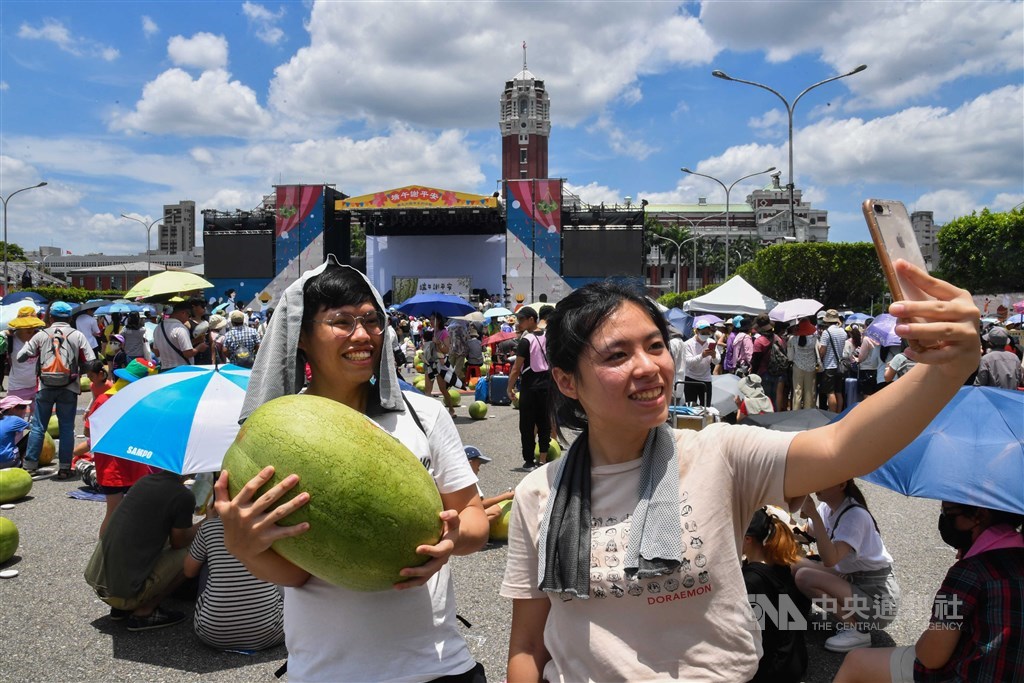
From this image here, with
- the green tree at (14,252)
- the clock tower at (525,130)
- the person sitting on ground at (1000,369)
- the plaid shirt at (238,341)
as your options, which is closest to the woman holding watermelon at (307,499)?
the person sitting on ground at (1000,369)

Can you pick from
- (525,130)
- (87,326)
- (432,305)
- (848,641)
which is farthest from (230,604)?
(525,130)

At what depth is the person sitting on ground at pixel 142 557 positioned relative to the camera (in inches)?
169

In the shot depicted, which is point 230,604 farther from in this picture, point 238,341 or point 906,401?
point 238,341

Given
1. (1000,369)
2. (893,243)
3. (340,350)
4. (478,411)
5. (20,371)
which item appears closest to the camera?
(893,243)

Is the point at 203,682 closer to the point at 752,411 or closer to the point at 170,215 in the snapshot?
the point at 752,411

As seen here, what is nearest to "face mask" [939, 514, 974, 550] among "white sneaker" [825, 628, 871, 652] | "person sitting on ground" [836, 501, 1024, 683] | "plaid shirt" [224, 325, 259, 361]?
"person sitting on ground" [836, 501, 1024, 683]

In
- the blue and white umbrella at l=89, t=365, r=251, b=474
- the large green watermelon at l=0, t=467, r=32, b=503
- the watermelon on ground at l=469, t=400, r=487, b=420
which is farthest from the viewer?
the watermelon on ground at l=469, t=400, r=487, b=420

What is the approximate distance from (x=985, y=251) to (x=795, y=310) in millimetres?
28533

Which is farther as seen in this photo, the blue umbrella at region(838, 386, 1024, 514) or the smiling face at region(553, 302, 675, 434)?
the blue umbrella at region(838, 386, 1024, 514)

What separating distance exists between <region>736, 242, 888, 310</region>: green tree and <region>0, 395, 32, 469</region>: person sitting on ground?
37.0 metres

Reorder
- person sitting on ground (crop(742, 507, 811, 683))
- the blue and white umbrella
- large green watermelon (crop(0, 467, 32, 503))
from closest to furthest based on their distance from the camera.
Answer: person sitting on ground (crop(742, 507, 811, 683)) → the blue and white umbrella → large green watermelon (crop(0, 467, 32, 503))

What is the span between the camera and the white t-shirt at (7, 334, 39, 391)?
330 inches

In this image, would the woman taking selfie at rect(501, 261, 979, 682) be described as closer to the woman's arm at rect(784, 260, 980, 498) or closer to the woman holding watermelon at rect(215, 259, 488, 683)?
the woman's arm at rect(784, 260, 980, 498)

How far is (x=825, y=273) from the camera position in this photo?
39438 mm
